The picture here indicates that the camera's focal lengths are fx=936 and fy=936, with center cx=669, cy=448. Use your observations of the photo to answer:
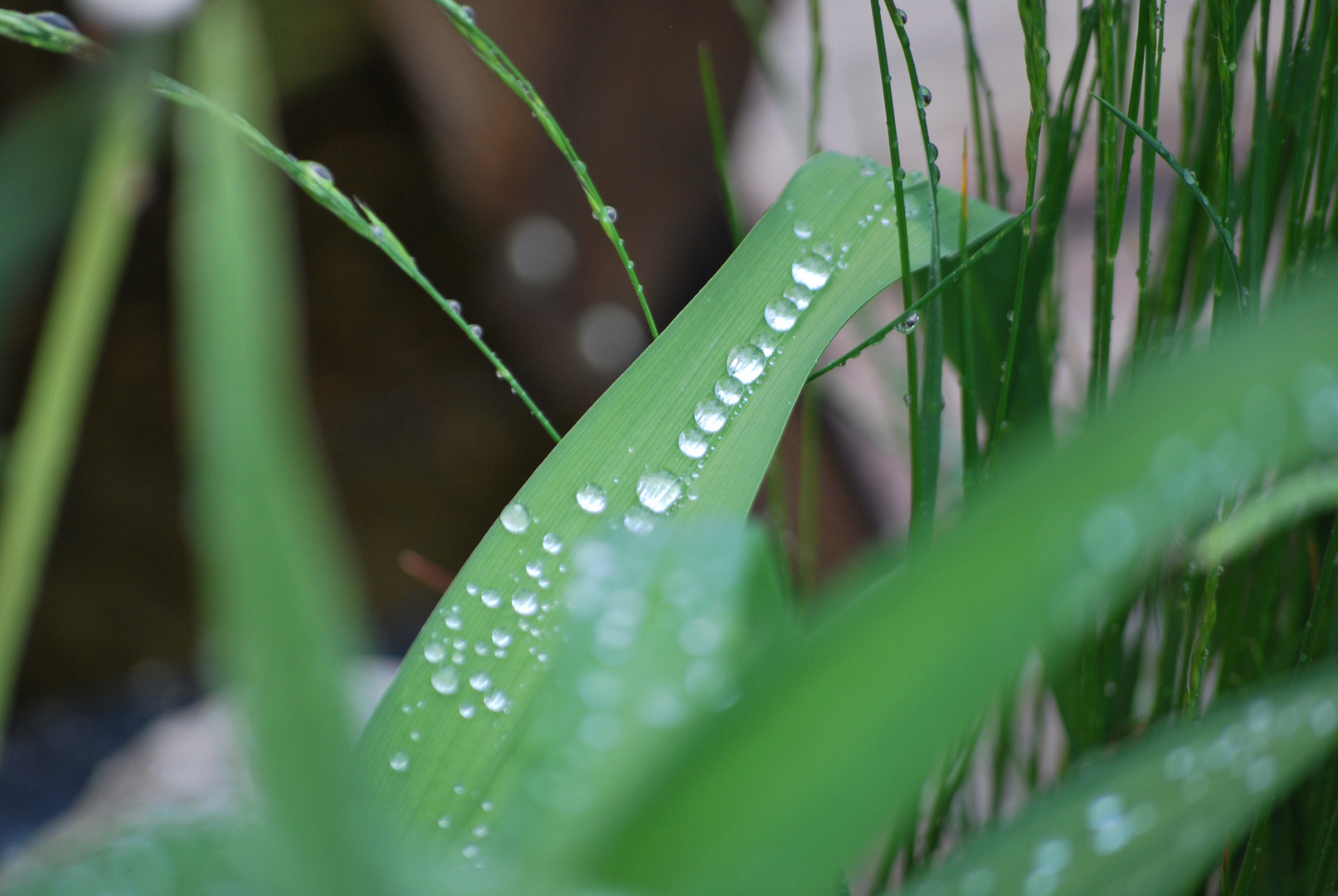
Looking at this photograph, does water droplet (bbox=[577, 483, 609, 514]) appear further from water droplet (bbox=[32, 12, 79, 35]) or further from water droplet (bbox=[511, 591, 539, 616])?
water droplet (bbox=[32, 12, 79, 35])

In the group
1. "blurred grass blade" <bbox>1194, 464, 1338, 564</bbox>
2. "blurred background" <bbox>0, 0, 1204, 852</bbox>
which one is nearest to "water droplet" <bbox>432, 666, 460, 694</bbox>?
"blurred grass blade" <bbox>1194, 464, 1338, 564</bbox>

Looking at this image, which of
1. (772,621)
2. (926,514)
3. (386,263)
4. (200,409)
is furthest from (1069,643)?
(386,263)

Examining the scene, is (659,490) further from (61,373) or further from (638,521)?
(61,373)

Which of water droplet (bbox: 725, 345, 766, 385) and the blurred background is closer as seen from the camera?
water droplet (bbox: 725, 345, 766, 385)

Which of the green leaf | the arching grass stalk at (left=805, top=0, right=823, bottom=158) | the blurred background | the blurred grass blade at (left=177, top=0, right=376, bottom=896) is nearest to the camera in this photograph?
the blurred grass blade at (left=177, top=0, right=376, bottom=896)

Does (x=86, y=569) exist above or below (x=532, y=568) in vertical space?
above

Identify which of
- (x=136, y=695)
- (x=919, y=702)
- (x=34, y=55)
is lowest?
(x=919, y=702)

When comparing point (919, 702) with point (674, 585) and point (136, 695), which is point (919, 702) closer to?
point (674, 585)
